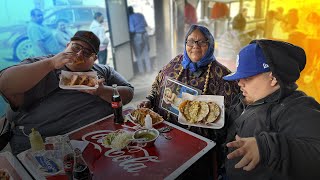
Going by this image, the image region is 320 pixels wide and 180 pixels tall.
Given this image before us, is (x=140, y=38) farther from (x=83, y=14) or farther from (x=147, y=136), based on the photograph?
(x=147, y=136)

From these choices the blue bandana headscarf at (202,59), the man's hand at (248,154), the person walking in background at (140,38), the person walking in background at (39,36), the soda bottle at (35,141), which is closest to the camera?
the man's hand at (248,154)

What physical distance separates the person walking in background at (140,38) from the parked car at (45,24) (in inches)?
45.9

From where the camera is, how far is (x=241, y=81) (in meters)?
1.72

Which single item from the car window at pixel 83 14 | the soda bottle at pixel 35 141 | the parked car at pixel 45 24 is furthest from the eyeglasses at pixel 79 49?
the car window at pixel 83 14

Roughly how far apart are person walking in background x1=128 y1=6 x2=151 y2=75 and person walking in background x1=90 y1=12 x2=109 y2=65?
3.33ft

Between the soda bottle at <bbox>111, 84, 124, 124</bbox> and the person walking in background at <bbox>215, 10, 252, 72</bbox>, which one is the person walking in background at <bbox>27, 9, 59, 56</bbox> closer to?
the soda bottle at <bbox>111, 84, 124, 124</bbox>

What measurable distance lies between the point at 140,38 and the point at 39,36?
9.72 feet

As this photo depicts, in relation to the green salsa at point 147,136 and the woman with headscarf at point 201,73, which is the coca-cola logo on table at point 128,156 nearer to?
the green salsa at point 147,136

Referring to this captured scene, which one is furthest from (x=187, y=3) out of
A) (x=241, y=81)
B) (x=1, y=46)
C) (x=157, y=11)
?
(x=241, y=81)

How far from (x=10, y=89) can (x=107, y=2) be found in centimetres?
370

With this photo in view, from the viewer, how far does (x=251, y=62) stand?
1580 mm

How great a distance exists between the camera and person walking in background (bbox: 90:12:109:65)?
5.27 m

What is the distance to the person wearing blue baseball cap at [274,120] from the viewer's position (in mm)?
1252

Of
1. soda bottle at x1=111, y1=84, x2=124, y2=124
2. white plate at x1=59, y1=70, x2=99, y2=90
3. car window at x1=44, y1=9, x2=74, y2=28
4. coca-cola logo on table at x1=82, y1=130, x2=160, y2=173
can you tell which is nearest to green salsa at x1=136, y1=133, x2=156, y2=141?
coca-cola logo on table at x1=82, y1=130, x2=160, y2=173
